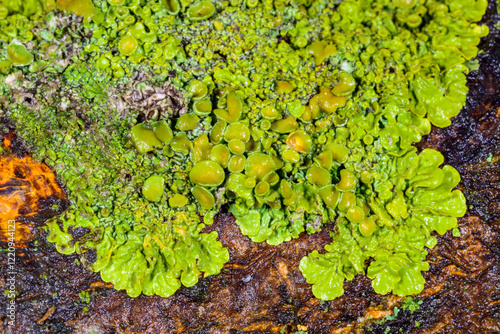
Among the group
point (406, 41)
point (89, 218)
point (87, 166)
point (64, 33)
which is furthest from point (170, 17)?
point (406, 41)

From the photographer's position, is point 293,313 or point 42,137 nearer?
point 42,137

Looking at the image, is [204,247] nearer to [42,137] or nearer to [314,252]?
[314,252]

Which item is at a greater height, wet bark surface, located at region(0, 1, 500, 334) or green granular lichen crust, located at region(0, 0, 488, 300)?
green granular lichen crust, located at region(0, 0, 488, 300)

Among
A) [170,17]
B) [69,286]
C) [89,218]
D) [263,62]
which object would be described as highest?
[170,17]

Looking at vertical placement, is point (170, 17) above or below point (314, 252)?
above

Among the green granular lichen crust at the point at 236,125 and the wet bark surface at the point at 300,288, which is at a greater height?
the green granular lichen crust at the point at 236,125
